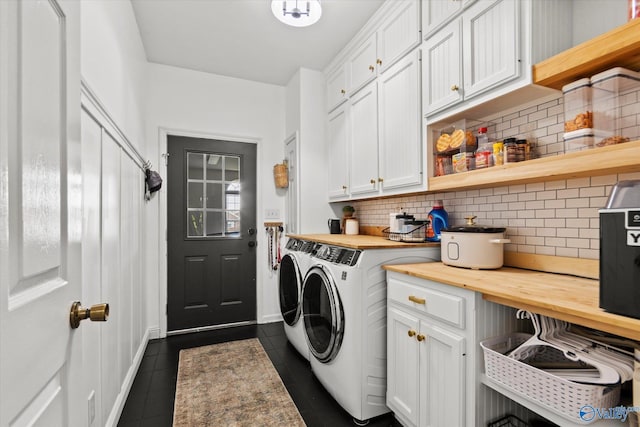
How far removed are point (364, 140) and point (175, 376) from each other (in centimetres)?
240

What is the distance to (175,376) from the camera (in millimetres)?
2355

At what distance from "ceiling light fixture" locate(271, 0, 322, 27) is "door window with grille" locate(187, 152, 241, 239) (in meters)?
1.69

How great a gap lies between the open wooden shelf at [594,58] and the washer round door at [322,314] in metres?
1.51

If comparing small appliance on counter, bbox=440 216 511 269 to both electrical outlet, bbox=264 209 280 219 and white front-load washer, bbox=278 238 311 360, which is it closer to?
white front-load washer, bbox=278 238 311 360

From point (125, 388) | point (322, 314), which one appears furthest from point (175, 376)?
point (322, 314)

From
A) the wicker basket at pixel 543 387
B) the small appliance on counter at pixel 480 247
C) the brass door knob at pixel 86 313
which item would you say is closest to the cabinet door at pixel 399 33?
the small appliance on counter at pixel 480 247

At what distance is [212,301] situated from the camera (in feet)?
11.2

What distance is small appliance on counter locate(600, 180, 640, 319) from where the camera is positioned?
872 mm

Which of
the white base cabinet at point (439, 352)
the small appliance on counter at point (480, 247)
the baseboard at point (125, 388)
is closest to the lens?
the white base cabinet at point (439, 352)

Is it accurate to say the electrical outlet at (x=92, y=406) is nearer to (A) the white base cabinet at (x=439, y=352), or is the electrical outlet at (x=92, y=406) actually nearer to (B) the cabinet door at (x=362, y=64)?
(A) the white base cabinet at (x=439, y=352)

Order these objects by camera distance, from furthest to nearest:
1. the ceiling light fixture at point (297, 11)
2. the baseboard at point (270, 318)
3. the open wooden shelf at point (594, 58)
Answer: the baseboard at point (270, 318) < the ceiling light fixture at point (297, 11) < the open wooden shelf at point (594, 58)

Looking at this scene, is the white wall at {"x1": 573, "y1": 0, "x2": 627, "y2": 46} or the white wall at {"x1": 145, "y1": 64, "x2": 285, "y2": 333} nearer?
the white wall at {"x1": 573, "y1": 0, "x2": 627, "y2": 46}

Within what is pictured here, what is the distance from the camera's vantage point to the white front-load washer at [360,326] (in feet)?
5.80

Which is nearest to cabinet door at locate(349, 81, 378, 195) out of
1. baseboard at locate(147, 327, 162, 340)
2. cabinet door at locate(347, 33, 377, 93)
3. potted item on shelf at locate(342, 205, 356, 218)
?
cabinet door at locate(347, 33, 377, 93)
